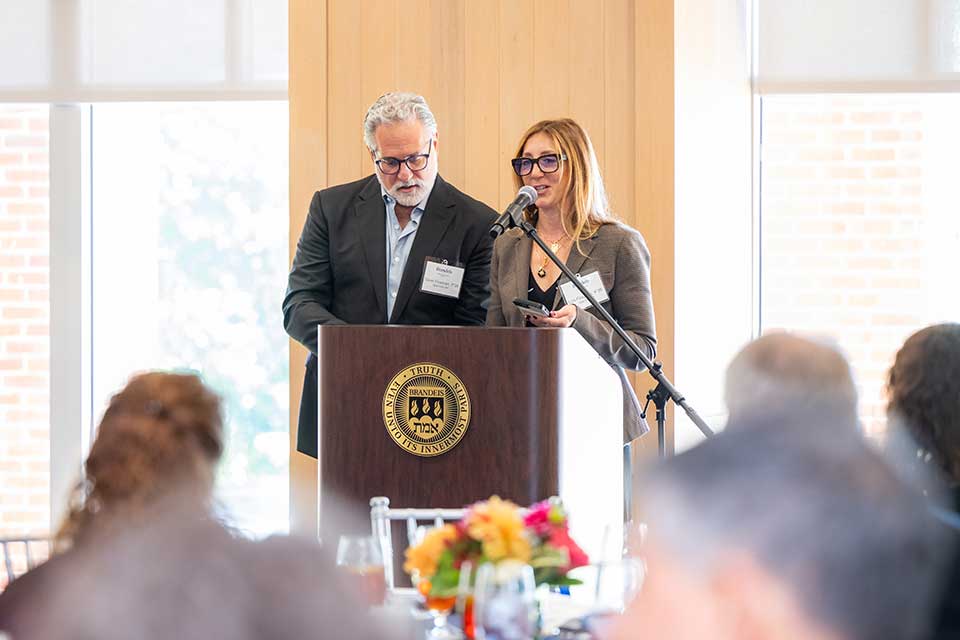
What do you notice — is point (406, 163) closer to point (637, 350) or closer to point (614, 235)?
point (614, 235)

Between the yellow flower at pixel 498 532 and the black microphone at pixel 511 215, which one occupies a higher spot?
the black microphone at pixel 511 215

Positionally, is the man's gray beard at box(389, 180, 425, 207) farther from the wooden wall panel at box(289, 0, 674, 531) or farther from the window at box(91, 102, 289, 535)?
the window at box(91, 102, 289, 535)

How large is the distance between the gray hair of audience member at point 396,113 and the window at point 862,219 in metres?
2.30

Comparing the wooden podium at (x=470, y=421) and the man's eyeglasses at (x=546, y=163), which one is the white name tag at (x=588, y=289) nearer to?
the man's eyeglasses at (x=546, y=163)

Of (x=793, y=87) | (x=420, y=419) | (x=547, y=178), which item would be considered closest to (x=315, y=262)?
(x=547, y=178)

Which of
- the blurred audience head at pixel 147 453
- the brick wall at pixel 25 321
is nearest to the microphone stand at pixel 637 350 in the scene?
the blurred audience head at pixel 147 453

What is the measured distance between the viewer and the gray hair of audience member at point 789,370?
155cm

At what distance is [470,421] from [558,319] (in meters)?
0.55

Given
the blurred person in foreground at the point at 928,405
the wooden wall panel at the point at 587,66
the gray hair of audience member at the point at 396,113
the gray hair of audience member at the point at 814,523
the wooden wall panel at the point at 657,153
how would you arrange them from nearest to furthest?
the gray hair of audience member at the point at 814,523, the blurred person in foreground at the point at 928,405, the gray hair of audience member at the point at 396,113, the wooden wall panel at the point at 657,153, the wooden wall panel at the point at 587,66

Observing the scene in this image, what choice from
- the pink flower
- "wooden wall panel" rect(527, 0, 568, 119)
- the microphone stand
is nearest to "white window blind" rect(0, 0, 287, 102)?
"wooden wall panel" rect(527, 0, 568, 119)

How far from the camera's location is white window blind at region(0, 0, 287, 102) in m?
5.59

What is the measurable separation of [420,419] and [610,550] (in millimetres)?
565

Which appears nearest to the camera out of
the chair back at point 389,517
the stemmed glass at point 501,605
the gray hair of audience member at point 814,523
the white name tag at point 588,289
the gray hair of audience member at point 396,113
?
the gray hair of audience member at point 814,523

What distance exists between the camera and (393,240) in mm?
4109
